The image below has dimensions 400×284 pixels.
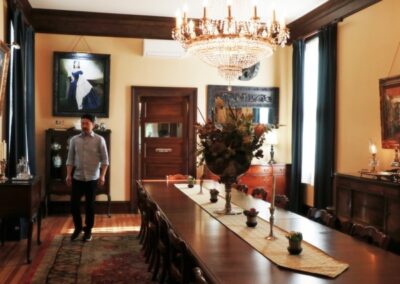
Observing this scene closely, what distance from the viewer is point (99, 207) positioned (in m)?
8.19

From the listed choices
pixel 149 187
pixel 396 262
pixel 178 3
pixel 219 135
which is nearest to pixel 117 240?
pixel 149 187

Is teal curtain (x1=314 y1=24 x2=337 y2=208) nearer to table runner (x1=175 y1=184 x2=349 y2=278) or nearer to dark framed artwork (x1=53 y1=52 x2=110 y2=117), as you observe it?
table runner (x1=175 y1=184 x2=349 y2=278)

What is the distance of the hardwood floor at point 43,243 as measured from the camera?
4645 millimetres

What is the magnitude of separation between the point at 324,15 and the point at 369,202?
319 cm

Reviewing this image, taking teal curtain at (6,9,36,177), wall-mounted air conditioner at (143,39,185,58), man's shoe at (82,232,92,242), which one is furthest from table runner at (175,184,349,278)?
wall-mounted air conditioner at (143,39,185,58)

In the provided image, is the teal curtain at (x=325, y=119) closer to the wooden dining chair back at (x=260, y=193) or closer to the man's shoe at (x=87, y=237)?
the wooden dining chair back at (x=260, y=193)

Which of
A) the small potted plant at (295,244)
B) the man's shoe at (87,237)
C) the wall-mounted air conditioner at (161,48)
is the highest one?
the wall-mounted air conditioner at (161,48)

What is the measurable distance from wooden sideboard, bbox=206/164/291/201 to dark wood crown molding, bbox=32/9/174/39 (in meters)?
2.65

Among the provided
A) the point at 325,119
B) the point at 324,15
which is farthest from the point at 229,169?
the point at 324,15

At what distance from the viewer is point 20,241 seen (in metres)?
5.92

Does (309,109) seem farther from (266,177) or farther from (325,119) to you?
(266,177)

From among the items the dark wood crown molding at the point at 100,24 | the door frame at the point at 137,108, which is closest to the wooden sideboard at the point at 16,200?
the door frame at the point at 137,108

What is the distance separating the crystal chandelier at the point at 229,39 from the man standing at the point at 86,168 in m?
1.64

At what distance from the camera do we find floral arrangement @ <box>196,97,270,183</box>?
369cm
